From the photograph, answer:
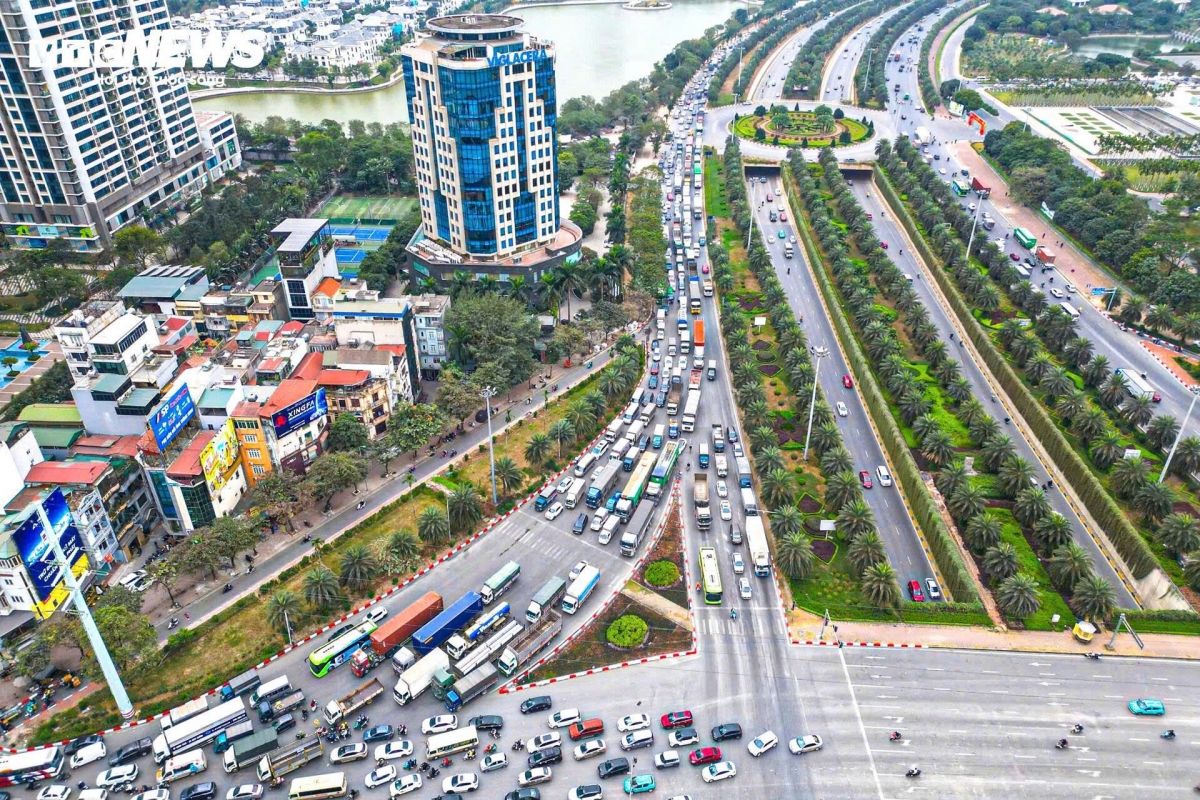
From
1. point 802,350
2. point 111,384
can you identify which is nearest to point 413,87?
point 111,384

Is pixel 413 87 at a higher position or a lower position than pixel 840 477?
higher

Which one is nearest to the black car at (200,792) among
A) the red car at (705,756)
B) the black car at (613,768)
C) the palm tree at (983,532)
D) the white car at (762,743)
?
the black car at (613,768)

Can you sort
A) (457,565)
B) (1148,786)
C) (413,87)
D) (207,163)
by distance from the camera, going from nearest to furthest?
1. (1148,786)
2. (457,565)
3. (413,87)
4. (207,163)

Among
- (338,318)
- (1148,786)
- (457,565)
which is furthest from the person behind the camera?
(338,318)

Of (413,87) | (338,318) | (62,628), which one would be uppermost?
(413,87)

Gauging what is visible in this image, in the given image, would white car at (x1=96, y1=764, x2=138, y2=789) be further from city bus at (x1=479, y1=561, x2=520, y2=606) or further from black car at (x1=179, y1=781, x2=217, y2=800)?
city bus at (x1=479, y1=561, x2=520, y2=606)

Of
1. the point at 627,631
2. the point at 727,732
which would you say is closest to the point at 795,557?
the point at 627,631

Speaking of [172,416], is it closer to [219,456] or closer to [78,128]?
[219,456]

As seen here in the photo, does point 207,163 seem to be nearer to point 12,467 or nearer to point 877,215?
point 12,467
